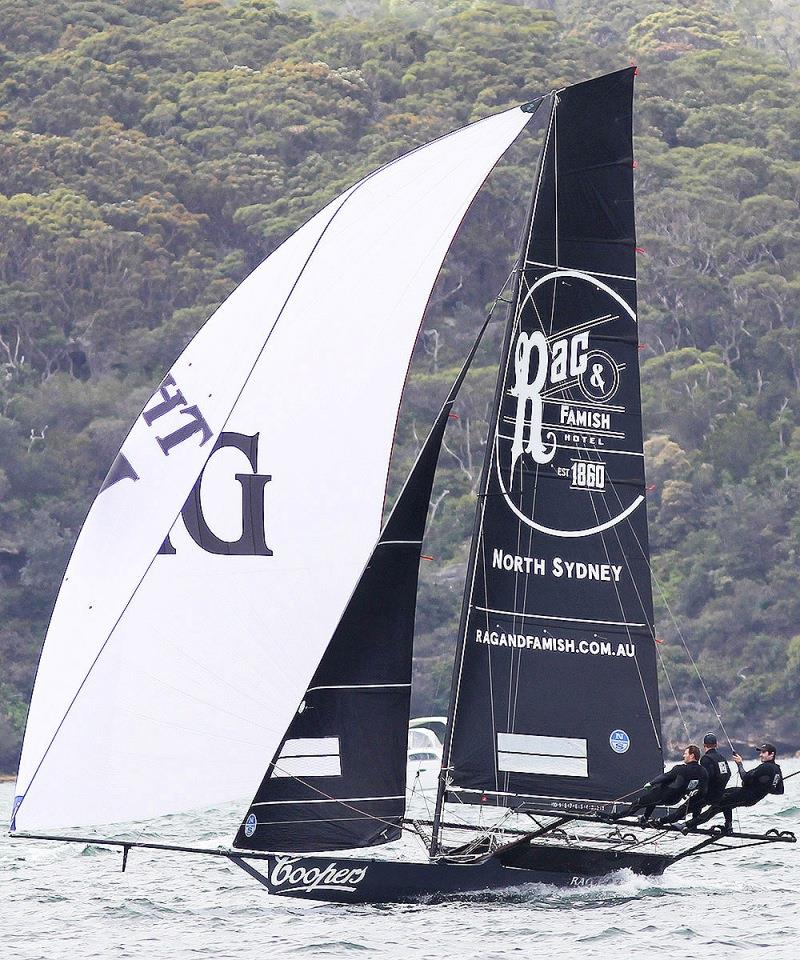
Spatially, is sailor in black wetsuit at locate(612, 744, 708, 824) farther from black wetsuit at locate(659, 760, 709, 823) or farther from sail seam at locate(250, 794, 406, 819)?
sail seam at locate(250, 794, 406, 819)

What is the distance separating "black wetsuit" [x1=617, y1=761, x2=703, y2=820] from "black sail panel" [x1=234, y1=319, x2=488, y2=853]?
1.73 m

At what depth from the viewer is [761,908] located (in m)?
14.8

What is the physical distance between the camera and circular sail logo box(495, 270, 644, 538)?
1397 cm

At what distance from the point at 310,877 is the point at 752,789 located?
322 cm

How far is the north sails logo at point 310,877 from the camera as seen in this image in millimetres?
13312

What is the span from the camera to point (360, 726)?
532 inches

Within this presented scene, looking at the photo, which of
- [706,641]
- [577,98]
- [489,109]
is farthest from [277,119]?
[577,98]

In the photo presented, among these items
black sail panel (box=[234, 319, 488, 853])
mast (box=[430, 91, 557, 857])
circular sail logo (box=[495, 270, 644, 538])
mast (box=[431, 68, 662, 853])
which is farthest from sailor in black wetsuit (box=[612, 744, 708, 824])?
circular sail logo (box=[495, 270, 644, 538])

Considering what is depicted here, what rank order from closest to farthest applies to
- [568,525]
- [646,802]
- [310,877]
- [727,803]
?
[310,877]
[646,802]
[727,803]
[568,525]

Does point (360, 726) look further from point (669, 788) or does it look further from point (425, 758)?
point (425, 758)

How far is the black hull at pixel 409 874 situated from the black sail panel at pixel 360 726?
17cm

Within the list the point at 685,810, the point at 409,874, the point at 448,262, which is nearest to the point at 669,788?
the point at 685,810

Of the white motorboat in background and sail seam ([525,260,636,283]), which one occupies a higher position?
sail seam ([525,260,636,283])

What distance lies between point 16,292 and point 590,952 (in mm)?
43216
